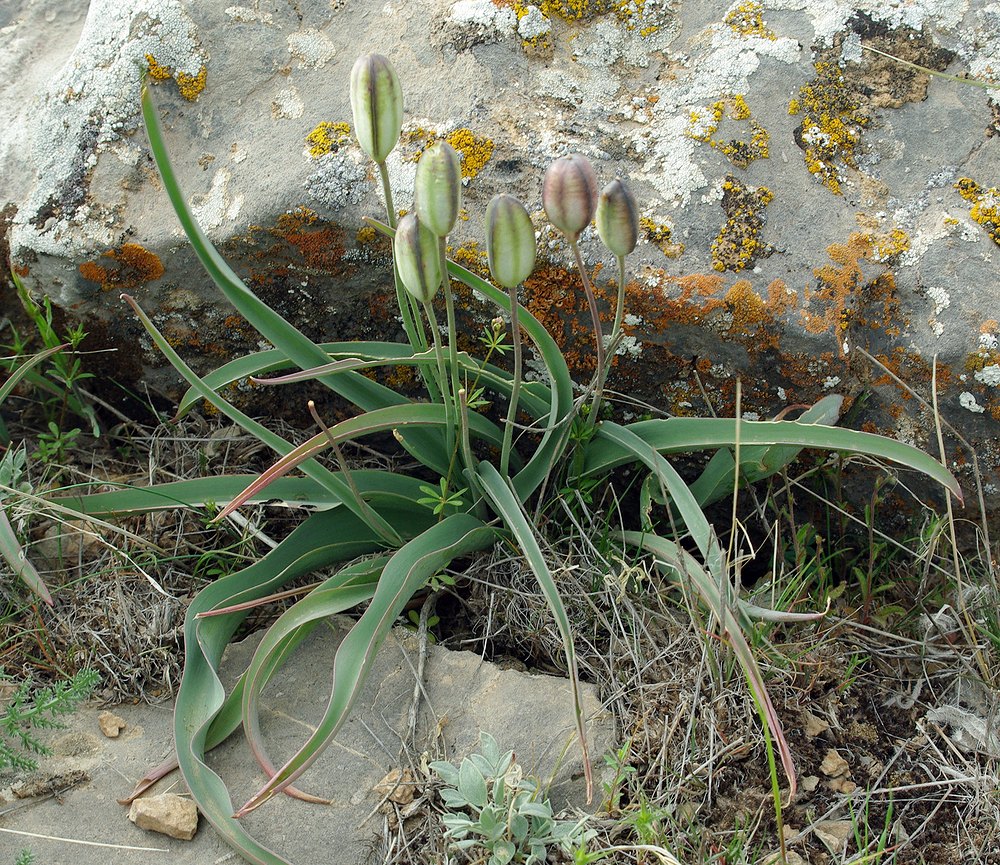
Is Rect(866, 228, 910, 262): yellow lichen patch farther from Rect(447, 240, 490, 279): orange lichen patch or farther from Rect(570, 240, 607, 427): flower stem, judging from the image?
Rect(447, 240, 490, 279): orange lichen patch

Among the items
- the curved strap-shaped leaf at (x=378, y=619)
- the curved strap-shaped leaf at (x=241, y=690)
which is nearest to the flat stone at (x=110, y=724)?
the curved strap-shaped leaf at (x=241, y=690)

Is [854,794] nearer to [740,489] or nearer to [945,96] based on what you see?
[740,489]

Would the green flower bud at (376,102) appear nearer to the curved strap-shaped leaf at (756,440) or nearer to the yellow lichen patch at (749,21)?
the curved strap-shaped leaf at (756,440)

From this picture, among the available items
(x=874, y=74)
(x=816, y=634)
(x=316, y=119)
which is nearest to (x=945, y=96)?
(x=874, y=74)

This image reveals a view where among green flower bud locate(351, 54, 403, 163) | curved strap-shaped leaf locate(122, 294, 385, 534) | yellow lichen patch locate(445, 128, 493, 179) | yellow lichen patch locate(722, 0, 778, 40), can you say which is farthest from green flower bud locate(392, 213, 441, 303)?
yellow lichen patch locate(722, 0, 778, 40)

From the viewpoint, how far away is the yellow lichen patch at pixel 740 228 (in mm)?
1828

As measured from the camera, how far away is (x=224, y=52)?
2.09 meters

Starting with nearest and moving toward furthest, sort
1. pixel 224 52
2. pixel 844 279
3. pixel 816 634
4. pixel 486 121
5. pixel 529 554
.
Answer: pixel 529 554, pixel 816 634, pixel 844 279, pixel 486 121, pixel 224 52

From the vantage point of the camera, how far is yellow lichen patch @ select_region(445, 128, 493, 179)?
6.29 feet

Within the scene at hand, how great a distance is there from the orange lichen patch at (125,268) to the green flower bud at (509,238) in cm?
99

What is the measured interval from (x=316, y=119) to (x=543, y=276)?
595mm

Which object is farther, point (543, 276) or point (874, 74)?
point (874, 74)

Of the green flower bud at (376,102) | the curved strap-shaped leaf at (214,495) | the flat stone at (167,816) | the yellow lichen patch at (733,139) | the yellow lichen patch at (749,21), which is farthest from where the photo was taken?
the yellow lichen patch at (749,21)

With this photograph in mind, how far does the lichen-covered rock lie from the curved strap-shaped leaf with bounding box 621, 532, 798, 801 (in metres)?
0.34
